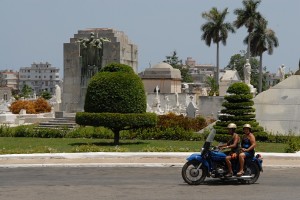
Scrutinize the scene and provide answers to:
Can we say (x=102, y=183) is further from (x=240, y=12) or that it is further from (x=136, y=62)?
(x=240, y=12)

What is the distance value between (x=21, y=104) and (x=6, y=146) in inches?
1288

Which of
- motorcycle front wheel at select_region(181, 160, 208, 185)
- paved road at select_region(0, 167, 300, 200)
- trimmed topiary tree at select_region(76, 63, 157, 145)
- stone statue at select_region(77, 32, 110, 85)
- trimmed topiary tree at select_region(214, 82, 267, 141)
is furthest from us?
stone statue at select_region(77, 32, 110, 85)

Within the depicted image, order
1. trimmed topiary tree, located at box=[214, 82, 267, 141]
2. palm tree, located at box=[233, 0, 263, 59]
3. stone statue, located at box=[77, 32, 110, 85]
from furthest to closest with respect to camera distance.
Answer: palm tree, located at box=[233, 0, 263, 59], stone statue, located at box=[77, 32, 110, 85], trimmed topiary tree, located at box=[214, 82, 267, 141]

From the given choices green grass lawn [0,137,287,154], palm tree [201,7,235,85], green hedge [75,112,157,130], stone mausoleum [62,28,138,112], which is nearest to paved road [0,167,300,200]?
green grass lawn [0,137,287,154]

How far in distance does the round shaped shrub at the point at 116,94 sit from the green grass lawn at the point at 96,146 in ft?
4.75

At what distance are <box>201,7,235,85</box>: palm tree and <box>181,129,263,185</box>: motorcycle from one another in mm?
62226

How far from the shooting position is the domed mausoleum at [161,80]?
76050 mm

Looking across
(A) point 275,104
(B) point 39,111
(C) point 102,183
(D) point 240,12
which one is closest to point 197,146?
(A) point 275,104

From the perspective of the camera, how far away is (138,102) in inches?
958

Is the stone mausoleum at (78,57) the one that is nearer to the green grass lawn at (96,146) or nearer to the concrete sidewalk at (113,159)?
the green grass lawn at (96,146)

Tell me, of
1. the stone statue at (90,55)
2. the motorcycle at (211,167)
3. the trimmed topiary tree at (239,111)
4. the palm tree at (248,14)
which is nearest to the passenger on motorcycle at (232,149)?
the motorcycle at (211,167)

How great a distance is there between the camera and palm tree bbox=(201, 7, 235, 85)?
247 ft

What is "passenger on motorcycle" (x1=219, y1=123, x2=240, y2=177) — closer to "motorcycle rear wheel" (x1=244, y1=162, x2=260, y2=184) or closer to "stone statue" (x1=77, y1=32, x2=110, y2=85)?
"motorcycle rear wheel" (x1=244, y1=162, x2=260, y2=184)

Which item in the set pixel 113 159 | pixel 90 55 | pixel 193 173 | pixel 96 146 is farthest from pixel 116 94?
pixel 90 55
